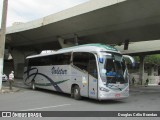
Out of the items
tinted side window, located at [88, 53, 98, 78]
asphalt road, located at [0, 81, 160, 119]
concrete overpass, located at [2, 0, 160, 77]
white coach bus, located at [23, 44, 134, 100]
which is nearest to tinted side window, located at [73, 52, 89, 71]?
white coach bus, located at [23, 44, 134, 100]

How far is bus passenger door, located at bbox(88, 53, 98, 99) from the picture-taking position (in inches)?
615

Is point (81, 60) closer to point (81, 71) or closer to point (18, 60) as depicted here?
point (81, 71)

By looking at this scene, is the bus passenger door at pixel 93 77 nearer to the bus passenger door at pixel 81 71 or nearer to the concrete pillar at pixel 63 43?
the bus passenger door at pixel 81 71

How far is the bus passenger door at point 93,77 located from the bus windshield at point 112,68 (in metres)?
0.42

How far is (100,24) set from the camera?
28.2 metres

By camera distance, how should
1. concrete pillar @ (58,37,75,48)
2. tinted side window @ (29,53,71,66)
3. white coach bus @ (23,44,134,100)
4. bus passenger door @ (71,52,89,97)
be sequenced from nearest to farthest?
white coach bus @ (23,44,134,100) → bus passenger door @ (71,52,89,97) → tinted side window @ (29,53,71,66) → concrete pillar @ (58,37,75,48)

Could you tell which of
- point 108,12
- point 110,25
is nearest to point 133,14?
point 108,12

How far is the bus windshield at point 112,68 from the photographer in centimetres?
1557

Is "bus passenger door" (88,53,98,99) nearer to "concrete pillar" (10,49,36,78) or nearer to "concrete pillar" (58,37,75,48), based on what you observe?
"concrete pillar" (58,37,75,48)

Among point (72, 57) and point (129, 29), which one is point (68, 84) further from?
point (129, 29)

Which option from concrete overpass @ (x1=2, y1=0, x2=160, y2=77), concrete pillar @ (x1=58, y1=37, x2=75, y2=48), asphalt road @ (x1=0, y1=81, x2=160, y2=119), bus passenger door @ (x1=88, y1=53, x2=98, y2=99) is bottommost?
asphalt road @ (x1=0, y1=81, x2=160, y2=119)

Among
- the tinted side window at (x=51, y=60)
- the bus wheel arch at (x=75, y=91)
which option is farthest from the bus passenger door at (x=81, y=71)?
the tinted side window at (x=51, y=60)

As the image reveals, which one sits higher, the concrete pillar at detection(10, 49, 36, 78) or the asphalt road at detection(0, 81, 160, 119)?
the concrete pillar at detection(10, 49, 36, 78)

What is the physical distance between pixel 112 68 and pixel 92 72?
44.7 inches
